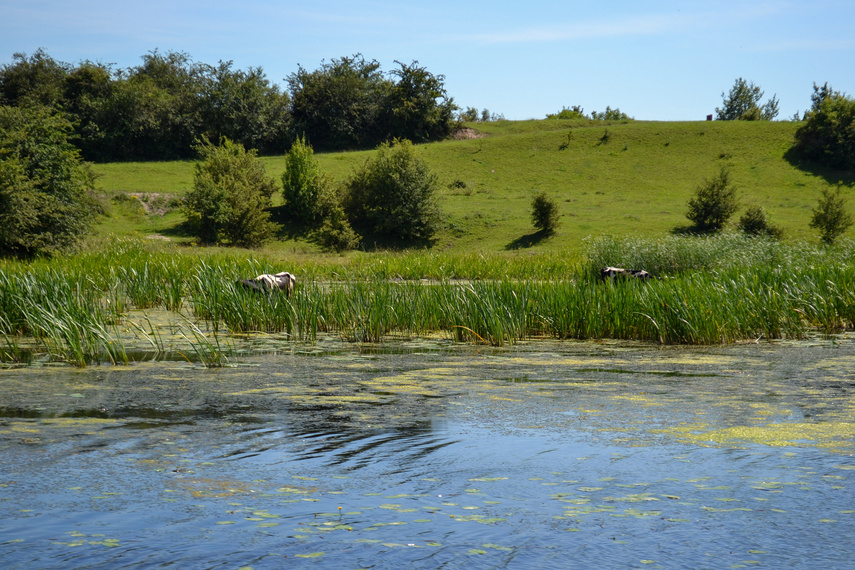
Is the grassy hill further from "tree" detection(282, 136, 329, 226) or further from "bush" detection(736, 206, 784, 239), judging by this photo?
"tree" detection(282, 136, 329, 226)

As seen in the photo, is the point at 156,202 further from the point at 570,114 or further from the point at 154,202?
the point at 570,114

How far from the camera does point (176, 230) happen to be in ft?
125

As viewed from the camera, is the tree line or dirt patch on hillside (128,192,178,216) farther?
the tree line

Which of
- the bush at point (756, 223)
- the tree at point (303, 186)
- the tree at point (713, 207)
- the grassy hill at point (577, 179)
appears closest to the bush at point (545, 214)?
the grassy hill at point (577, 179)

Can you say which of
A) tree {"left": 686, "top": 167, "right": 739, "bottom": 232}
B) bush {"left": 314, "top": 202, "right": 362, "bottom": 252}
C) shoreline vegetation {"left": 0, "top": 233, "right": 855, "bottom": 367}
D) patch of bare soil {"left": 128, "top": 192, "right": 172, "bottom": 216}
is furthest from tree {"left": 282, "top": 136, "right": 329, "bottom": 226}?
shoreline vegetation {"left": 0, "top": 233, "right": 855, "bottom": 367}

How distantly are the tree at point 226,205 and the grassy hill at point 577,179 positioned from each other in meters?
Answer: 1.50

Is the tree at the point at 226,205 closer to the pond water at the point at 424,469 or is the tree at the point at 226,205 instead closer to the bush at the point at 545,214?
the bush at the point at 545,214

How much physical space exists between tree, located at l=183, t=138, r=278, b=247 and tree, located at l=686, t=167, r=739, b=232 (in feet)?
71.2

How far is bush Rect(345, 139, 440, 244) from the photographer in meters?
38.8

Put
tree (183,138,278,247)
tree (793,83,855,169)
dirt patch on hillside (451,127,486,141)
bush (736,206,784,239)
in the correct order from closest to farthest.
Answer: bush (736,206,784,239) < tree (183,138,278,247) < tree (793,83,855,169) < dirt patch on hillside (451,127,486,141)

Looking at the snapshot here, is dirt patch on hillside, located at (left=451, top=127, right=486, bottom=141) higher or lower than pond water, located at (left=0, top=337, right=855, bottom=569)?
higher

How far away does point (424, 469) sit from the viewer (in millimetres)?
4148

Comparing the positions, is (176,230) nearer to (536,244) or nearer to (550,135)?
(536,244)

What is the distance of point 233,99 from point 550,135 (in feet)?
80.4
